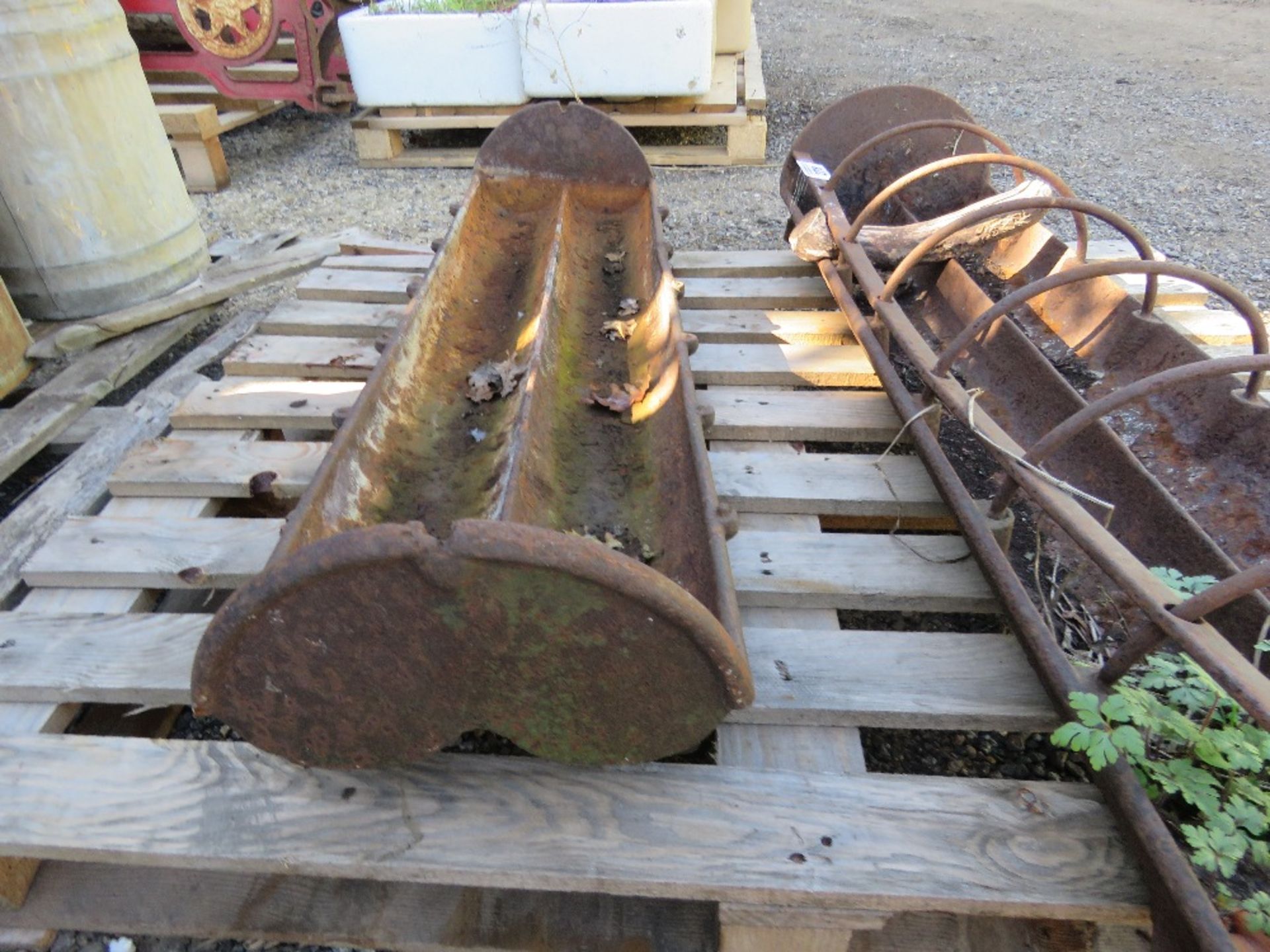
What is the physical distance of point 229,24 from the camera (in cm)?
513

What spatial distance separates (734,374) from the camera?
9.23ft

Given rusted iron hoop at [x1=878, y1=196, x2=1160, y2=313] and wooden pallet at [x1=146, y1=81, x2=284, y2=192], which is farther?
wooden pallet at [x1=146, y1=81, x2=284, y2=192]

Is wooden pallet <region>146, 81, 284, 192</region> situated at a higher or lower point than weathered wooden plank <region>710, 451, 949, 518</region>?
higher

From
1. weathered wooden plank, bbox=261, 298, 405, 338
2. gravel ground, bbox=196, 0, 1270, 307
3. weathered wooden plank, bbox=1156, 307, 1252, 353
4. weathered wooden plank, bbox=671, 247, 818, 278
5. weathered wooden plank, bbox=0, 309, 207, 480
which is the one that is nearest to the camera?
weathered wooden plank, bbox=0, 309, 207, 480

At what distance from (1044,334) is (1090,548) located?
1762mm

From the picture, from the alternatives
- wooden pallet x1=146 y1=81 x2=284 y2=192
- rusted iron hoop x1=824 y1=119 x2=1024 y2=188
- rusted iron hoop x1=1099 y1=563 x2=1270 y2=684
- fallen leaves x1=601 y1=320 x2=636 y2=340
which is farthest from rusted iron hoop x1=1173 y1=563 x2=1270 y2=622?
wooden pallet x1=146 y1=81 x2=284 y2=192

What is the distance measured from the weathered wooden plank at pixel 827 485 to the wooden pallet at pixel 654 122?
3676 mm

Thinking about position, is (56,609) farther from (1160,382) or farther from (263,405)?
(1160,382)

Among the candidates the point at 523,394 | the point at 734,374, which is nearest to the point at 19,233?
the point at 523,394

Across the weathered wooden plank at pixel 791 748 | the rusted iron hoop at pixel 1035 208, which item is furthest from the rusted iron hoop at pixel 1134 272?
the weathered wooden plank at pixel 791 748

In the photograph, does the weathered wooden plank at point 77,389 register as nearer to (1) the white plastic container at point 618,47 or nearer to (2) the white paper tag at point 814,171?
(2) the white paper tag at point 814,171

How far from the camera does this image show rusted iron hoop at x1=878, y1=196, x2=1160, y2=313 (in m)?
2.29

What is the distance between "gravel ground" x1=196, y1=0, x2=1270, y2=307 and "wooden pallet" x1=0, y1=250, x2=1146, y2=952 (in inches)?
101

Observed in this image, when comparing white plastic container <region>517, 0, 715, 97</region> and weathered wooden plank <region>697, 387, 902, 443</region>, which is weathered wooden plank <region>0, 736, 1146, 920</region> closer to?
weathered wooden plank <region>697, 387, 902, 443</region>
